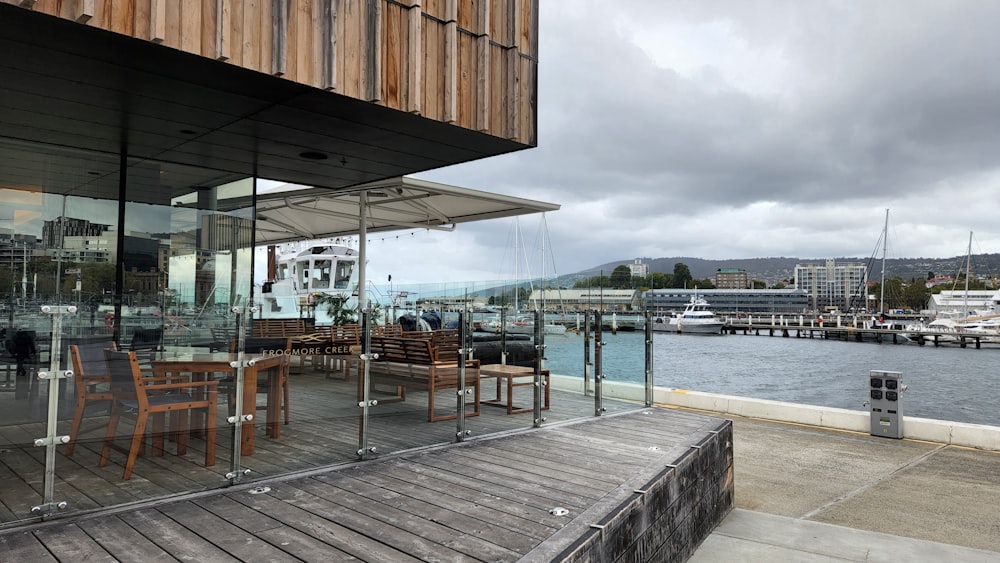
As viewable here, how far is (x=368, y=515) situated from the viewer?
10.7ft

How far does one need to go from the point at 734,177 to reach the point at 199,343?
11296 cm

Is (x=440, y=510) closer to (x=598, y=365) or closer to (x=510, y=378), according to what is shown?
(x=510, y=378)

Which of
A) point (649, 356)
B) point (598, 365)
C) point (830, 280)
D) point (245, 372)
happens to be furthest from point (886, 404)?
point (830, 280)

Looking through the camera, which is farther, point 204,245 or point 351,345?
point 204,245

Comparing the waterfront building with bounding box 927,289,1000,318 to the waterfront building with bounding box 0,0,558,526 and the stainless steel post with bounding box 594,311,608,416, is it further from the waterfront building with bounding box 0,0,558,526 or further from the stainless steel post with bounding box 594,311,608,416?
the waterfront building with bounding box 0,0,558,526

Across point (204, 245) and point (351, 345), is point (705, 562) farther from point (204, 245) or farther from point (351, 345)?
point (204, 245)

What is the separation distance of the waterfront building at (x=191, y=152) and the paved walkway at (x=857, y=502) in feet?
11.5

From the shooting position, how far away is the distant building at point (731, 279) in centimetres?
16162

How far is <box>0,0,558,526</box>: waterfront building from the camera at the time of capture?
324 centimetres

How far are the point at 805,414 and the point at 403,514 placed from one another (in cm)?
827

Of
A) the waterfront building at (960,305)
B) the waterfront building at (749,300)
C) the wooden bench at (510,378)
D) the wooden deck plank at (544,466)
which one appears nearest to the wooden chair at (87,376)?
the wooden deck plank at (544,466)

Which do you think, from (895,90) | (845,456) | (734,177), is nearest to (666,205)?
(734,177)

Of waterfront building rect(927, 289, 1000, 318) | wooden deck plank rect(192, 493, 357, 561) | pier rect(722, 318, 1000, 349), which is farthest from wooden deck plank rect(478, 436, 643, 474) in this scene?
waterfront building rect(927, 289, 1000, 318)

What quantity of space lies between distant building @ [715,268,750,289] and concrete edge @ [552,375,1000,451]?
158 meters
